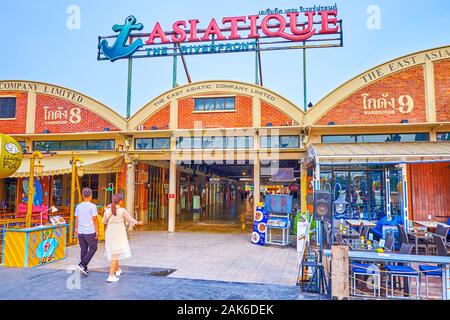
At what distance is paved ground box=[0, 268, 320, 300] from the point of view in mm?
4703

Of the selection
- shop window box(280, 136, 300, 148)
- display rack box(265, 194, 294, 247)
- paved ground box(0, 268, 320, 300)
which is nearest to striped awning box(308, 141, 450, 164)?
shop window box(280, 136, 300, 148)

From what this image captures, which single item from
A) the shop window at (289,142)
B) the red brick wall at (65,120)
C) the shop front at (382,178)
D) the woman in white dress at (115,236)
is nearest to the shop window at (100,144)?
the red brick wall at (65,120)

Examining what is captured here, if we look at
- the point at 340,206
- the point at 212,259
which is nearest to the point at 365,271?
the point at 212,259

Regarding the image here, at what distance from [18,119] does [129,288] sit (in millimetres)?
11404

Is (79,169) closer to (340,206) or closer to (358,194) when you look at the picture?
(340,206)

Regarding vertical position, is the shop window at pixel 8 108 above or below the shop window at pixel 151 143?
above

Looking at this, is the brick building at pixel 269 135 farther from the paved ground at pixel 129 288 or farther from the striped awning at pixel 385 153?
the paved ground at pixel 129 288

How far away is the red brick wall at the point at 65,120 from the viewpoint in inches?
499

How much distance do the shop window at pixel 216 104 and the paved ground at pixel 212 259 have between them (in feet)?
15.7

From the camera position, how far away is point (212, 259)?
738cm

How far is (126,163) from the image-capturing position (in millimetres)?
A: 12461
